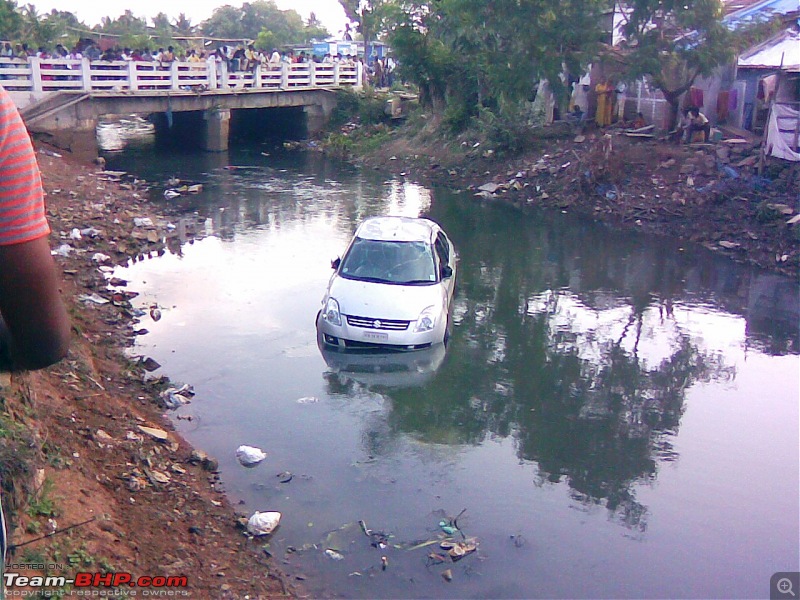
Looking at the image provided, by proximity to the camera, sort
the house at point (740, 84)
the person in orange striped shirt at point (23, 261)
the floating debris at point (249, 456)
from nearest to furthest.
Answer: the person in orange striped shirt at point (23, 261), the floating debris at point (249, 456), the house at point (740, 84)

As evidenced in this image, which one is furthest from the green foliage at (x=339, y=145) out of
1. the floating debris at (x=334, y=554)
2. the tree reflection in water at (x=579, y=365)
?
the floating debris at (x=334, y=554)

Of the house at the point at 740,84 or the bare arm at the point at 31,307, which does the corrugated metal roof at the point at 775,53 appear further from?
the bare arm at the point at 31,307

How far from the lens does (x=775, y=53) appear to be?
71.6 feet

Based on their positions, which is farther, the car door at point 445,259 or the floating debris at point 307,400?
the car door at point 445,259

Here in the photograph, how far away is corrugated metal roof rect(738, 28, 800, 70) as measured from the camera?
21047 millimetres

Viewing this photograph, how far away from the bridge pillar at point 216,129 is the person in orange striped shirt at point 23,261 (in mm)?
31828

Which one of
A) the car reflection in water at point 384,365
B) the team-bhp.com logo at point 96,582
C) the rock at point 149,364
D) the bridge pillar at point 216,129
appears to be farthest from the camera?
the bridge pillar at point 216,129

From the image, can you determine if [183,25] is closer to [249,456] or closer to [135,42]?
[135,42]

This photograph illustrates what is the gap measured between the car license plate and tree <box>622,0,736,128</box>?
1521 cm

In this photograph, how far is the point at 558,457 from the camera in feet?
26.2

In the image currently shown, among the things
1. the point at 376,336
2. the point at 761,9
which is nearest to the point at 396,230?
the point at 376,336

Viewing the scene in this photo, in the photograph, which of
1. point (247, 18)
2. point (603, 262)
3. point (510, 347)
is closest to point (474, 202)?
point (603, 262)

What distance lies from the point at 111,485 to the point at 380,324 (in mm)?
4475

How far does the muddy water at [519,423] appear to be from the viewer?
622 cm
